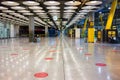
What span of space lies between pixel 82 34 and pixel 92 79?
32.3m

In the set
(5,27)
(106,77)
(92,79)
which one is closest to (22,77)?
(92,79)

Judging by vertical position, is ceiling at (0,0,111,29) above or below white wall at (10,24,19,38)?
above

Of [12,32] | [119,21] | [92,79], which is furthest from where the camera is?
[12,32]

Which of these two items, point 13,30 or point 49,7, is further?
point 13,30

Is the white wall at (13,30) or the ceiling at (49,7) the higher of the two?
the ceiling at (49,7)

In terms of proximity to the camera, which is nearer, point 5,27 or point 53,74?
point 53,74

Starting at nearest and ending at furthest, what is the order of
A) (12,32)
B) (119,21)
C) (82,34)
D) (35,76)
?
(35,76)
(119,21)
(82,34)
(12,32)

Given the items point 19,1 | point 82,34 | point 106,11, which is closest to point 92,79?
point 19,1

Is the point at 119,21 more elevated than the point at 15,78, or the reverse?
the point at 119,21

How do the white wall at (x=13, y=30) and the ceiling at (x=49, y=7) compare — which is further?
the white wall at (x=13, y=30)

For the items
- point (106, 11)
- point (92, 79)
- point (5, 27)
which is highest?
point (106, 11)

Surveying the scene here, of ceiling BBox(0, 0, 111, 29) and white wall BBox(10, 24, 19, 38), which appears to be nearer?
ceiling BBox(0, 0, 111, 29)

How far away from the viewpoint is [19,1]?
12.0 metres

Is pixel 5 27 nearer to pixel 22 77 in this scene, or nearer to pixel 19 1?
pixel 19 1
